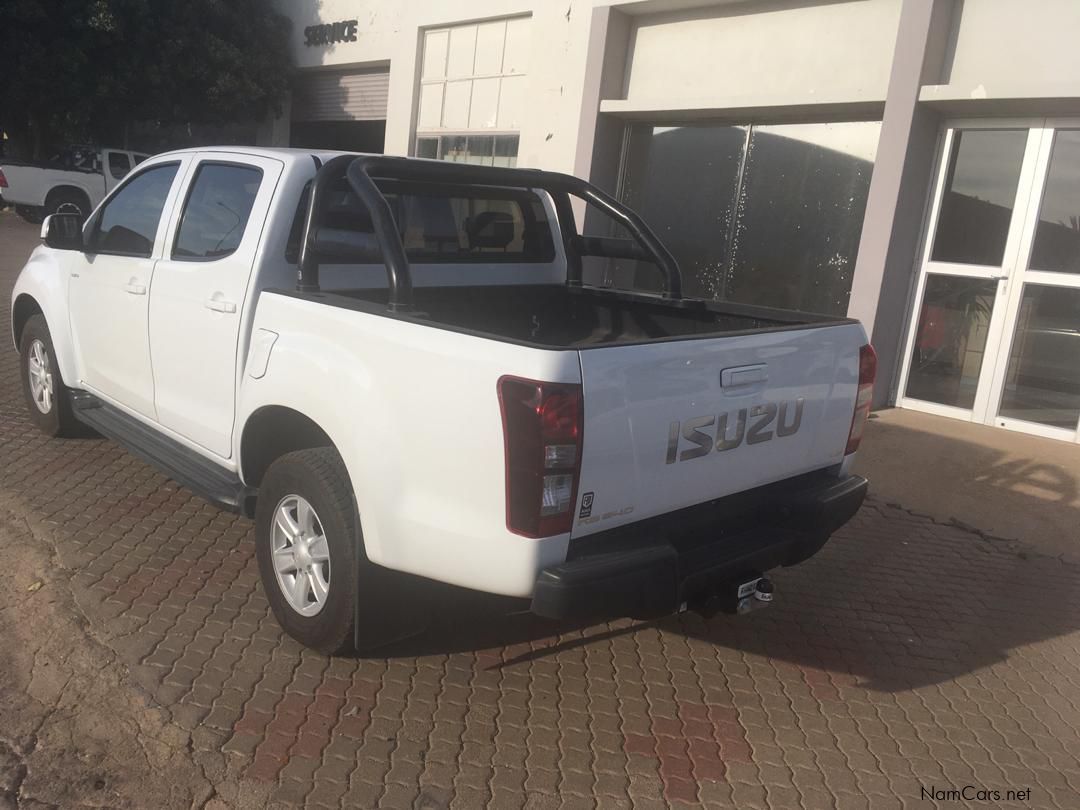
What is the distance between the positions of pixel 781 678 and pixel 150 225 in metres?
3.63

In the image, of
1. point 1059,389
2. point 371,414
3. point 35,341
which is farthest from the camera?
point 1059,389

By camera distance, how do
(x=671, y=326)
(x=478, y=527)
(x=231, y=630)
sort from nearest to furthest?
(x=478, y=527) < (x=231, y=630) < (x=671, y=326)

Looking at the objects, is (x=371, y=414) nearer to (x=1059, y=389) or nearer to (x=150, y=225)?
(x=150, y=225)

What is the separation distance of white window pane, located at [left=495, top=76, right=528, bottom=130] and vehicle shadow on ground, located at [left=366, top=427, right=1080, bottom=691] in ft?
24.6

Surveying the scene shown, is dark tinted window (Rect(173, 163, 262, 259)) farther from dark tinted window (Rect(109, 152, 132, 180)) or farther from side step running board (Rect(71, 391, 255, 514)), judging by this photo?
dark tinted window (Rect(109, 152, 132, 180))

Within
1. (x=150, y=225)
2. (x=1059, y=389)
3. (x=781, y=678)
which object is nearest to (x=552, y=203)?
(x=150, y=225)

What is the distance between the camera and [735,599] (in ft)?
10.6

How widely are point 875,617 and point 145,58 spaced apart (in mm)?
18044

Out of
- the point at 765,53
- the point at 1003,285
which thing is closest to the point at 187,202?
the point at 1003,285

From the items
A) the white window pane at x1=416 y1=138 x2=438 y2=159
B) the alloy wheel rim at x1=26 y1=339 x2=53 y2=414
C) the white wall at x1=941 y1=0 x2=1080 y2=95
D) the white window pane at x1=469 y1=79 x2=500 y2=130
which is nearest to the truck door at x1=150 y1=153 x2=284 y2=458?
the alloy wheel rim at x1=26 y1=339 x2=53 y2=414

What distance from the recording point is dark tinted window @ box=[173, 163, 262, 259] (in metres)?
3.93

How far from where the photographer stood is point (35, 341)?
18.5 ft

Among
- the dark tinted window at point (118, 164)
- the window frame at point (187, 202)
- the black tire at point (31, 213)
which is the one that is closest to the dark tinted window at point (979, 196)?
the window frame at point (187, 202)

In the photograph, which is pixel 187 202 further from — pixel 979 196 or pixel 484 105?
pixel 484 105
